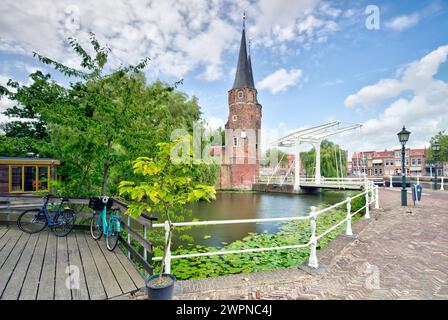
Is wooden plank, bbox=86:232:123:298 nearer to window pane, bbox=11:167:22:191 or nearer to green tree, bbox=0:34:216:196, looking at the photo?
green tree, bbox=0:34:216:196

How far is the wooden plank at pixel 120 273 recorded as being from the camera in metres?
2.96

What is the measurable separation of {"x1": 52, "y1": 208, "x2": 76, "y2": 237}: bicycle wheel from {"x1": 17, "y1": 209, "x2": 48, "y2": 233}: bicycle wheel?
1.25ft

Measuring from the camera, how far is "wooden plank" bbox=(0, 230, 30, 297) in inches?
118

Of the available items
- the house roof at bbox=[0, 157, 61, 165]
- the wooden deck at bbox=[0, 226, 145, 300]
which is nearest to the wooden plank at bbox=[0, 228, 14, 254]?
the wooden deck at bbox=[0, 226, 145, 300]

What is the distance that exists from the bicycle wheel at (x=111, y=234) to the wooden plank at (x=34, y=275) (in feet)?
3.35

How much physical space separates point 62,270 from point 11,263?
1033 mm

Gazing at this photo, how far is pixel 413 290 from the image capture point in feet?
9.55

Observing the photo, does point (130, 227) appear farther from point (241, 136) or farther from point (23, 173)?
point (241, 136)

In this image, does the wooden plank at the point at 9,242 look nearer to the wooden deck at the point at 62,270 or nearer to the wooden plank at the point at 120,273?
the wooden deck at the point at 62,270

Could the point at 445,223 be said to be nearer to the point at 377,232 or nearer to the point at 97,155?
the point at 377,232

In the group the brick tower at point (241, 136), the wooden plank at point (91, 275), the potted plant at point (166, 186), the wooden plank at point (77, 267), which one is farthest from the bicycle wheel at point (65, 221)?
the brick tower at point (241, 136)

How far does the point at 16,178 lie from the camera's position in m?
11.6

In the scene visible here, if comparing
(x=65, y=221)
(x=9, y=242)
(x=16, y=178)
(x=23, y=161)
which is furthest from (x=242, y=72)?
(x=9, y=242)
